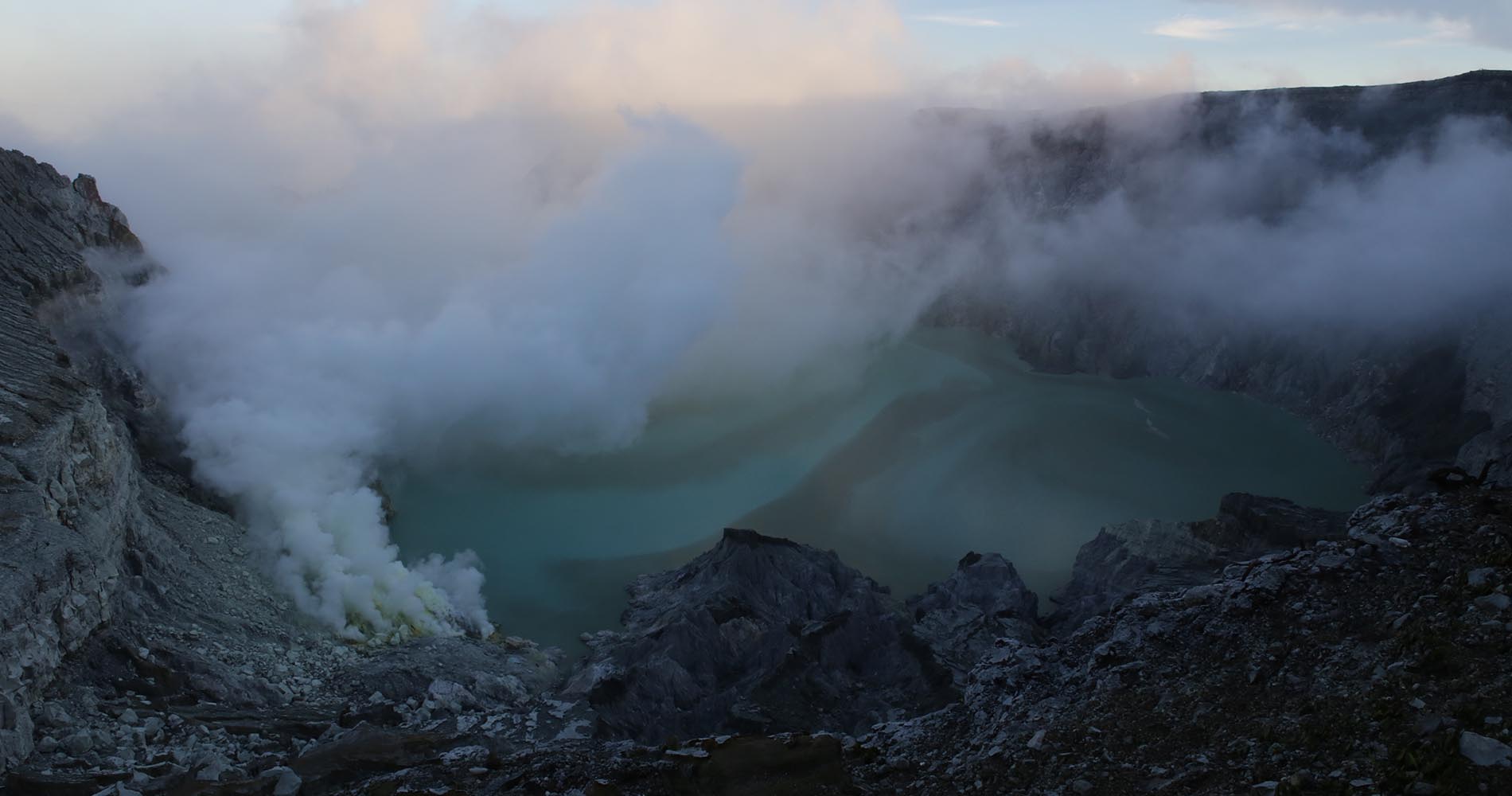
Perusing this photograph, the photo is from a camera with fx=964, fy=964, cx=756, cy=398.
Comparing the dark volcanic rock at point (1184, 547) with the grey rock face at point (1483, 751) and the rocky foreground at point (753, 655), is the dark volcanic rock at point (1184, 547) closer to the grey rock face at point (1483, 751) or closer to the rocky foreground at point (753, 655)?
the rocky foreground at point (753, 655)

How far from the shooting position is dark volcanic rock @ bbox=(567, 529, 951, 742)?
25516mm

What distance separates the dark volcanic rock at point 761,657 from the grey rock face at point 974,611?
118 cm

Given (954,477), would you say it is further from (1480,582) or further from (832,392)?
(1480,582)

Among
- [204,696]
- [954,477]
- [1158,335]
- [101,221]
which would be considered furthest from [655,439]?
[1158,335]

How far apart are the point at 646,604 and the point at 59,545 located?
1727 cm

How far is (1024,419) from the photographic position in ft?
173

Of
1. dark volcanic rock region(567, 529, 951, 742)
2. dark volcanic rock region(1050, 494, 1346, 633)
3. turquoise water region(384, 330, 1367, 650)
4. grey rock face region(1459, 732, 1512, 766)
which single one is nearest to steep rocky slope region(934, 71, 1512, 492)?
turquoise water region(384, 330, 1367, 650)

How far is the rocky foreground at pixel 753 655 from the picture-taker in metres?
12.9

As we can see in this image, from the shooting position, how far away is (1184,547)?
32.6 m

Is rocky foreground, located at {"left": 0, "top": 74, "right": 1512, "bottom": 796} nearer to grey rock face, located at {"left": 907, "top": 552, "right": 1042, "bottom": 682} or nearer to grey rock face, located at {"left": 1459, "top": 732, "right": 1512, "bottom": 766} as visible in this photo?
grey rock face, located at {"left": 1459, "top": 732, "right": 1512, "bottom": 766}

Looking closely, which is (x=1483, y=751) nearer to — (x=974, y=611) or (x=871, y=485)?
(x=974, y=611)

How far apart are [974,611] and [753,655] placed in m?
8.07

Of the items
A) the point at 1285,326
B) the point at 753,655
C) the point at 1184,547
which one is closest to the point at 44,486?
the point at 753,655

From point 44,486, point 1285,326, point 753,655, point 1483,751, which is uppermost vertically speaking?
point 44,486
